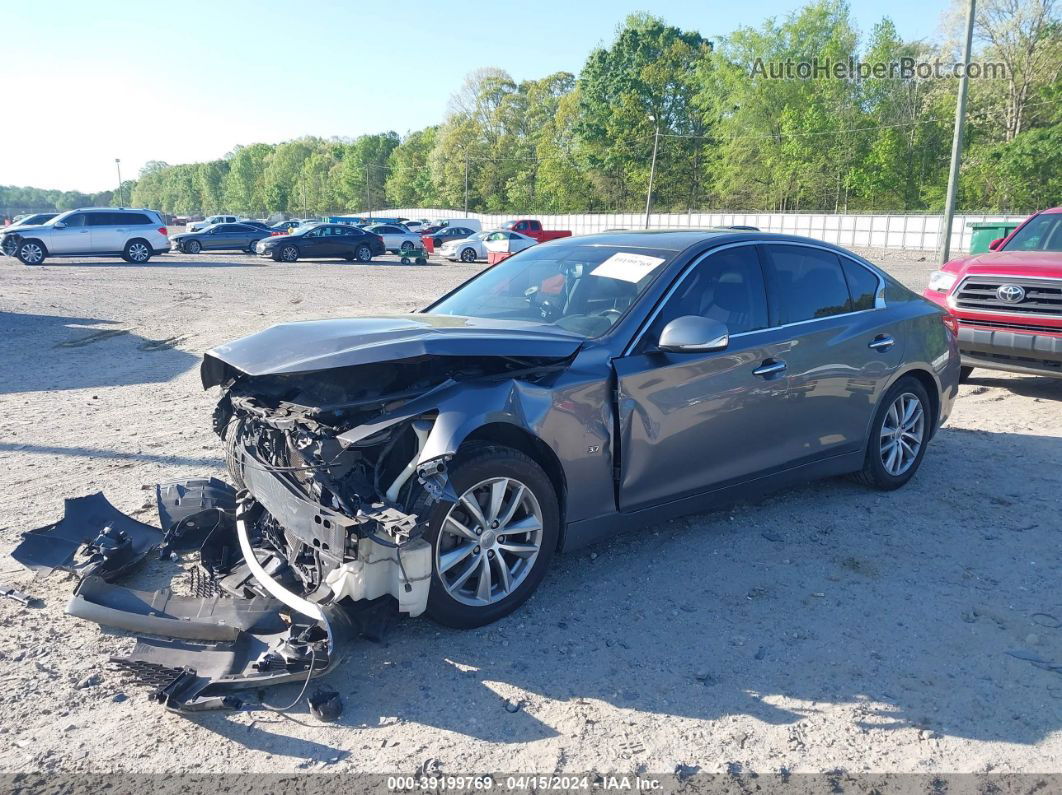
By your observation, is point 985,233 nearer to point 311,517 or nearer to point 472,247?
point 472,247

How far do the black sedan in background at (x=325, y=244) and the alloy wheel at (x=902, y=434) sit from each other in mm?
28223

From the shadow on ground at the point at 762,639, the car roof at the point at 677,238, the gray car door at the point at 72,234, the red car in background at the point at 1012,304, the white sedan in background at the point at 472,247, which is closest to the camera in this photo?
the shadow on ground at the point at 762,639

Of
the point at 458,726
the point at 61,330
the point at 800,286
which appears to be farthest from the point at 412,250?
the point at 458,726

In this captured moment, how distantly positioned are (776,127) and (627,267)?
6197cm

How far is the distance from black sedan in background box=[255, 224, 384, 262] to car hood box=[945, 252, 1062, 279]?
2579cm

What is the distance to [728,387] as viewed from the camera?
14.0 feet

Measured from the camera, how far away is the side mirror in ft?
12.7

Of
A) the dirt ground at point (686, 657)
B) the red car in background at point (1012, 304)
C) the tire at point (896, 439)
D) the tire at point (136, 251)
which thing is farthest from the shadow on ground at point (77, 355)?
the tire at point (136, 251)

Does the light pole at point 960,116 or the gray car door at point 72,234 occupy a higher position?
the light pole at point 960,116

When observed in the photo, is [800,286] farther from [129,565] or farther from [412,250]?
[412,250]

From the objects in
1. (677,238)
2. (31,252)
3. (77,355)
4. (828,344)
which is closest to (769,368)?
(828,344)

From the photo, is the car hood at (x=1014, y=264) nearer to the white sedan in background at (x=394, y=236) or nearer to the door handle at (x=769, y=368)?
the door handle at (x=769, y=368)

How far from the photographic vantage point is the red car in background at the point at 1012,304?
7641 mm

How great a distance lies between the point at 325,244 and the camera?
3100cm
